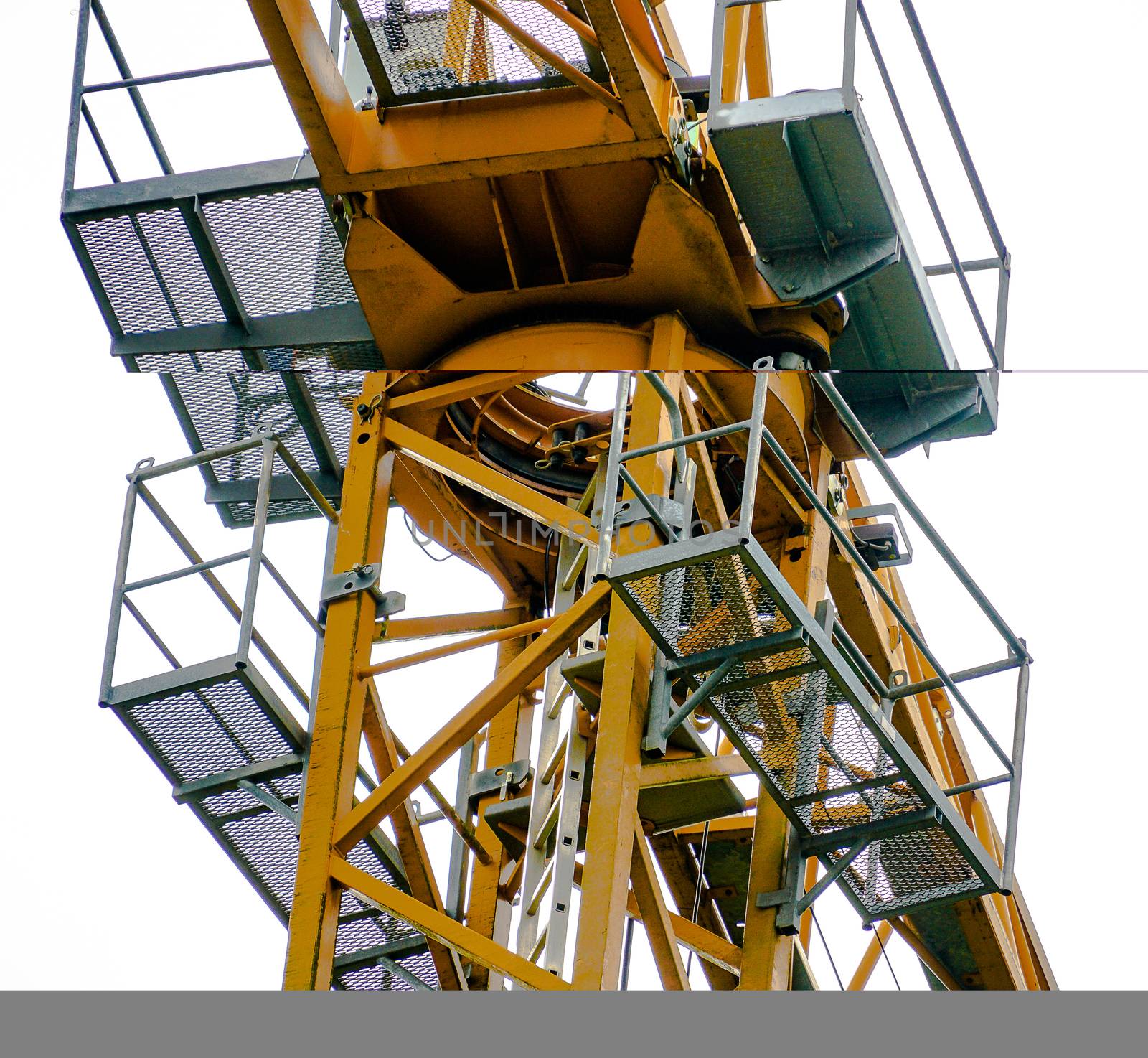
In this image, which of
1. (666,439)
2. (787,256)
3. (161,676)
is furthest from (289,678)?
(787,256)

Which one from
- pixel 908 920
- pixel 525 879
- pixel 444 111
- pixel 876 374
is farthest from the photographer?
pixel 908 920

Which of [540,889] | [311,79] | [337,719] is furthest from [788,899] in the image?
[311,79]

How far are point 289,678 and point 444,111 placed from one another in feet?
12.7

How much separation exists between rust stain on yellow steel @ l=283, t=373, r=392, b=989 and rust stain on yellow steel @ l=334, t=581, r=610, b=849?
20cm

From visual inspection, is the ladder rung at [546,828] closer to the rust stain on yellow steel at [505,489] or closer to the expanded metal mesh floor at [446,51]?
the rust stain on yellow steel at [505,489]

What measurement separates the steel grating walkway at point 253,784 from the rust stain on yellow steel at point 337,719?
46cm

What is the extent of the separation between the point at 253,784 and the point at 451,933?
2299mm

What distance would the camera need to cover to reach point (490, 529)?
15.4 m

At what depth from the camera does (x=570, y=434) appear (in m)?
14.9

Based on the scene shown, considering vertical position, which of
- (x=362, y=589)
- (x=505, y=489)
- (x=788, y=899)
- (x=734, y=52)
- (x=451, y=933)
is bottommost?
(x=451, y=933)

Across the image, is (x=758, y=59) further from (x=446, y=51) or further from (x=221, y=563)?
(x=221, y=563)

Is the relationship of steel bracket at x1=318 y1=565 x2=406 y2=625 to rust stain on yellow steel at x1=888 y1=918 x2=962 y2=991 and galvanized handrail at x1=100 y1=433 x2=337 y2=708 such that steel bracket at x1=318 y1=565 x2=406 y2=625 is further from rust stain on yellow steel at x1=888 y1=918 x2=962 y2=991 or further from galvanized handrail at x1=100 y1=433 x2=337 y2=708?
rust stain on yellow steel at x1=888 y1=918 x2=962 y2=991

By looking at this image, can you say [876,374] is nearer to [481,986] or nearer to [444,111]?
[444,111]

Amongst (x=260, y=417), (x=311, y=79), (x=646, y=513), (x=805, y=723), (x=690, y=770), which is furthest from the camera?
(x=260, y=417)
